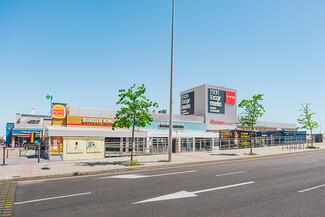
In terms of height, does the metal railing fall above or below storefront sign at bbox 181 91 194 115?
below

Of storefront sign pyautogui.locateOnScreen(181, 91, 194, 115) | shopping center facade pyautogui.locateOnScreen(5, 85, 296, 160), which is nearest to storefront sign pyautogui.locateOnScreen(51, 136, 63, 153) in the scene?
shopping center facade pyautogui.locateOnScreen(5, 85, 296, 160)

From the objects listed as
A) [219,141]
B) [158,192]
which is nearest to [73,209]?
[158,192]

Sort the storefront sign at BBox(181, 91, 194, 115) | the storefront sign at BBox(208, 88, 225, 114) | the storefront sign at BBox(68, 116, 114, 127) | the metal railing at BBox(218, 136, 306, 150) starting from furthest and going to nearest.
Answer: the storefront sign at BBox(181, 91, 194, 115), the storefront sign at BBox(208, 88, 225, 114), the metal railing at BBox(218, 136, 306, 150), the storefront sign at BBox(68, 116, 114, 127)

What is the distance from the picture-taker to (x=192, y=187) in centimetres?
855

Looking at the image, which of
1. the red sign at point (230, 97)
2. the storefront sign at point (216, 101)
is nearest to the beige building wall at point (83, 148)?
the storefront sign at point (216, 101)

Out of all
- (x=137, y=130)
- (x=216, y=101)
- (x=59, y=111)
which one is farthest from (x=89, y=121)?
(x=216, y=101)

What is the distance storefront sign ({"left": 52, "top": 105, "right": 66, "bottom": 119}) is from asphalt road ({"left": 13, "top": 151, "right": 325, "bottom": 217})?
45.9ft

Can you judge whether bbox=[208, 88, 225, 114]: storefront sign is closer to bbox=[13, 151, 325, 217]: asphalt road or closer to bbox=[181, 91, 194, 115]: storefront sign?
bbox=[181, 91, 194, 115]: storefront sign

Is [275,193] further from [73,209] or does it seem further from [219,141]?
[219,141]

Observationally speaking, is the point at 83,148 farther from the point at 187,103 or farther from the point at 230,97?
the point at 230,97

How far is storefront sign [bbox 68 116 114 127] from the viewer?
23756mm

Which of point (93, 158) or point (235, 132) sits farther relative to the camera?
point (235, 132)

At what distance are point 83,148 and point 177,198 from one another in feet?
47.0

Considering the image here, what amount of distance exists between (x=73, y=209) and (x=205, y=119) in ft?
125
